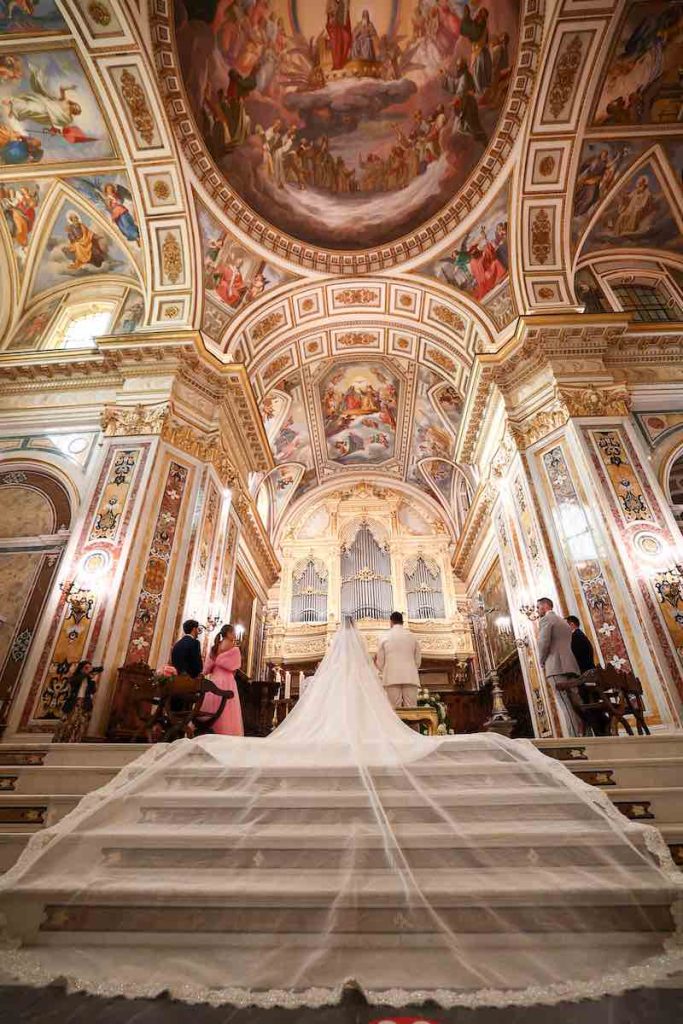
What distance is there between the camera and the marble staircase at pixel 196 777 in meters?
3.66

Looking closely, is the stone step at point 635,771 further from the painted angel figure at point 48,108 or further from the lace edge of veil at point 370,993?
the painted angel figure at point 48,108

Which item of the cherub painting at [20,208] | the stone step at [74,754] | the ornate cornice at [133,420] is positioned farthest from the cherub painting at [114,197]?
the stone step at [74,754]

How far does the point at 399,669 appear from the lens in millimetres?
7246

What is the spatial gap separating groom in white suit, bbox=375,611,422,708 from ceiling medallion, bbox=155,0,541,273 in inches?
402

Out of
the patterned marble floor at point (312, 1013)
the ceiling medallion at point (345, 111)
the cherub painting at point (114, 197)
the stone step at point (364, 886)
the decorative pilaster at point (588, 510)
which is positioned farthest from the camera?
the cherub painting at point (114, 197)

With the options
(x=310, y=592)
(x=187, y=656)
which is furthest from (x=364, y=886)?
(x=310, y=592)

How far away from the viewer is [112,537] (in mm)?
8625

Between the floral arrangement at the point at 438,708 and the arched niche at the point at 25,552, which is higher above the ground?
the arched niche at the point at 25,552

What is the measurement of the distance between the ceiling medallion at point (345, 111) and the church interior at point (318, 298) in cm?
5

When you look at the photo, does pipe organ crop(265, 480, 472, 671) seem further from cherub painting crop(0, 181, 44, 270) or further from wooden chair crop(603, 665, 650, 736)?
cherub painting crop(0, 181, 44, 270)

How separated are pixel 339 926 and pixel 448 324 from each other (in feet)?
44.2

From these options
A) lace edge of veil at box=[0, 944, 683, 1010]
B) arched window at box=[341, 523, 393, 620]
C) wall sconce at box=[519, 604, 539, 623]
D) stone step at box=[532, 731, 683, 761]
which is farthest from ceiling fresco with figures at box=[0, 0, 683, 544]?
lace edge of veil at box=[0, 944, 683, 1010]

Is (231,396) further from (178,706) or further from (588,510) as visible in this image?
(588,510)

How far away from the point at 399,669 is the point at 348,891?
498 centimetres
